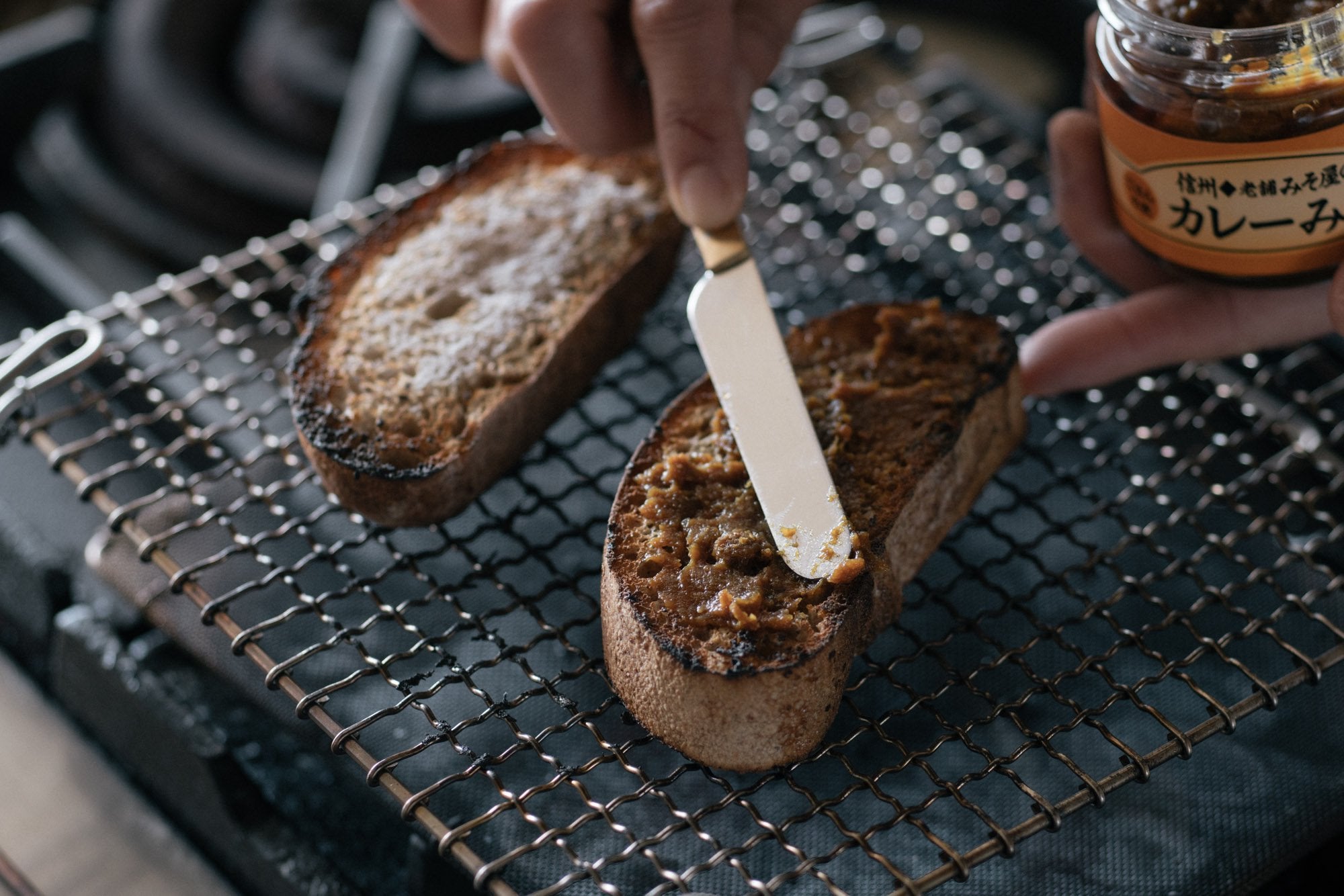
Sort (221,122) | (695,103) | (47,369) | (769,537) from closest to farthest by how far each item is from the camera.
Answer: (769,537) → (695,103) → (47,369) → (221,122)

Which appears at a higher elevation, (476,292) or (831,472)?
(476,292)

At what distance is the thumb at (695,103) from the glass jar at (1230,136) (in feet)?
1.72

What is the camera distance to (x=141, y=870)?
1.69m

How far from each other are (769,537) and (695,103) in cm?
64

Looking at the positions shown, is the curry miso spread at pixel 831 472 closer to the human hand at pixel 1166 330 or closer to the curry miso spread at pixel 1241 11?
the human hand at pixel 1166 330

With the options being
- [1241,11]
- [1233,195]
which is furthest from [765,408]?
[1241,11]

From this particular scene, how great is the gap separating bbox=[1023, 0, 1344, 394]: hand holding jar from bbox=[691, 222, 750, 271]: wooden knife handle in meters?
0.52

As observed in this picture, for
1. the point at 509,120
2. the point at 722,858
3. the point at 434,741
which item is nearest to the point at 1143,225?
the point at 722,858

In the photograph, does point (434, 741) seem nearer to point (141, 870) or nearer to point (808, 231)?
point (141, 870)

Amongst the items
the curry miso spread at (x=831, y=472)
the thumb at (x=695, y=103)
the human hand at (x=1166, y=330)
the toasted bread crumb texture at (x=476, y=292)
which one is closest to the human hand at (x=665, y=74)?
the thumb at (x=695, y=103)

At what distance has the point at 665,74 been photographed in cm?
168

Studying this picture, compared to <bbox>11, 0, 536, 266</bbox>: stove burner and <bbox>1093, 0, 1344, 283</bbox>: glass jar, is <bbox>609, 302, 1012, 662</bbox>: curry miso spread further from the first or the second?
<bbox>11, 0, 536, 266</bbox>: stove burner

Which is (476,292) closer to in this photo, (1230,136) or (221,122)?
(1230,136)

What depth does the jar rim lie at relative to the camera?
1.42m
